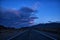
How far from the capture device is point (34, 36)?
3.08 metres

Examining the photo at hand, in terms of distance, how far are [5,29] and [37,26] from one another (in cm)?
73

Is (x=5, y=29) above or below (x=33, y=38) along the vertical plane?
above

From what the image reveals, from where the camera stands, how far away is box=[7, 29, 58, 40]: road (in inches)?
118

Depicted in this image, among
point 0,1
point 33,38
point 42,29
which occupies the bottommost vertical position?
point 33,38

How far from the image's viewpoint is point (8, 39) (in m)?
2.97

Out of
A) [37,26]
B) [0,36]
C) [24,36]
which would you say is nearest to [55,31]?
[37,26]

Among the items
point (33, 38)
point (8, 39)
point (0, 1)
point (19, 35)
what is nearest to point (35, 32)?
point (33, 38)

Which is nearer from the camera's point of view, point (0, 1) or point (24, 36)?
point (0, 1)

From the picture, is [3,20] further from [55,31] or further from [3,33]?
[55,31]

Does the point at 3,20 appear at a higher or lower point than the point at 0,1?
lower

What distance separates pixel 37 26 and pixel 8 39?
0.71m

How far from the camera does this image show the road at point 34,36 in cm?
301

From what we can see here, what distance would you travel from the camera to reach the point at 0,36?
306cm

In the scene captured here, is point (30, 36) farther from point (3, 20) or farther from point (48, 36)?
point (3, 20)
